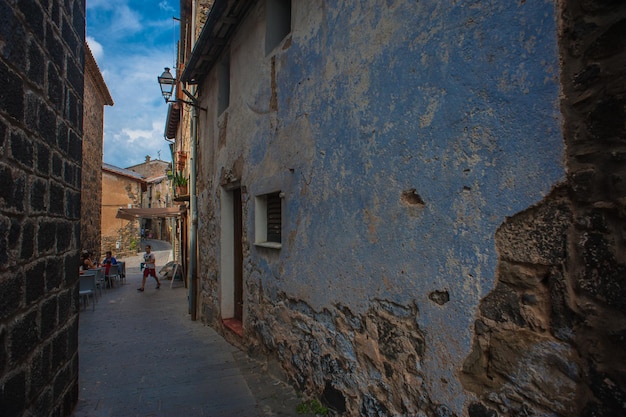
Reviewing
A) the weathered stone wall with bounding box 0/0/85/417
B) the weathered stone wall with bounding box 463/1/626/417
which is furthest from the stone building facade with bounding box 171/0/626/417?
the weathered stone wall with bounding box 0/0/85/417

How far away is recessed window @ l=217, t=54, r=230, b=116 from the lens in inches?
235

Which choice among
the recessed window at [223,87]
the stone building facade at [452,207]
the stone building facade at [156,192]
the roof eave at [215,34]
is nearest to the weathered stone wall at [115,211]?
the stone building facade at [156,192]

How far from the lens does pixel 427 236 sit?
6.73 ft

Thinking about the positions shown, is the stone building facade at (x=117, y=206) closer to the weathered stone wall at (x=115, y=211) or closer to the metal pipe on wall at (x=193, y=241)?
the weathered stone wall at (x=115, y=211)

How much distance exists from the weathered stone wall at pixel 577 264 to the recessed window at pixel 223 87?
522 centimetres

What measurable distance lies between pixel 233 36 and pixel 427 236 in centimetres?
445

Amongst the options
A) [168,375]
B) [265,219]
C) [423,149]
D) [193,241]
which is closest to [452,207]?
[423,149]

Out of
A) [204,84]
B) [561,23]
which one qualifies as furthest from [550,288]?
[204,84]

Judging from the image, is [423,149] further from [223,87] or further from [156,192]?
[156,192]

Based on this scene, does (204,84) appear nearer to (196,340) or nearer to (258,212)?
(258,212)

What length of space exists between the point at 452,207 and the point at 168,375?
3.75 m

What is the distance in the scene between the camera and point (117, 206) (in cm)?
2238

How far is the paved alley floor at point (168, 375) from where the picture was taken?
10.9 ft

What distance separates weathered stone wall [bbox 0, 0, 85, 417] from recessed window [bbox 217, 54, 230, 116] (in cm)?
283
